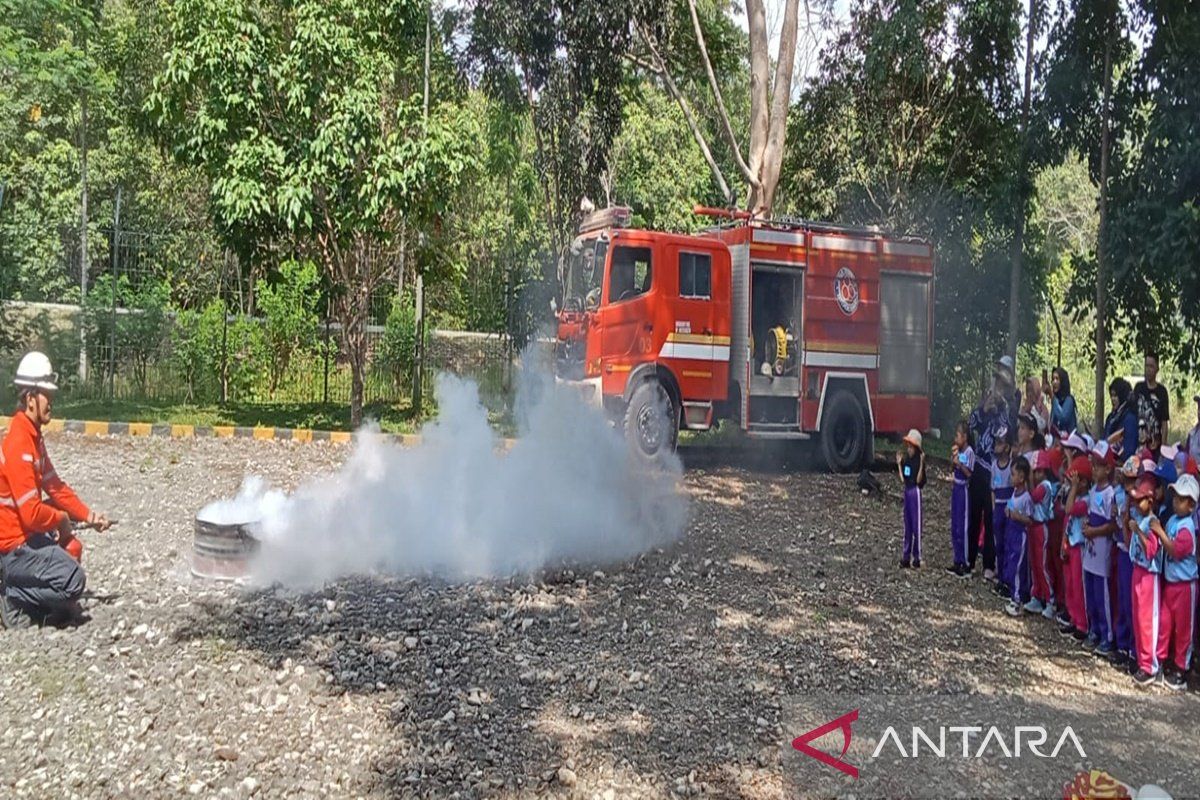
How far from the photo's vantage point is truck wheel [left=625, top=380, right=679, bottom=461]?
13.4 meters

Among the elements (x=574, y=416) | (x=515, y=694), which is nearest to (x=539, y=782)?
(x=515, y=694)

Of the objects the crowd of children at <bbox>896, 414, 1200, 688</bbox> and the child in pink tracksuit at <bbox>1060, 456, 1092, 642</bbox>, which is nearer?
the crowd of children at <bbox>896, 414, 1200, 688</bbox>

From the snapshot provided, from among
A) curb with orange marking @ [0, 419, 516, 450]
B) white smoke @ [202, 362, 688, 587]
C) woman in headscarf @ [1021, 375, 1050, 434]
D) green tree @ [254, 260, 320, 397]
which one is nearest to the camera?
white smoke @ [202, 362, 688, 587]

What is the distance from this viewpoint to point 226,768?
16.3ft

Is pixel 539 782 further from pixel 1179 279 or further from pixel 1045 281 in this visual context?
pixel 1045 281

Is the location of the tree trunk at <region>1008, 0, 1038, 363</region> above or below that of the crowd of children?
above

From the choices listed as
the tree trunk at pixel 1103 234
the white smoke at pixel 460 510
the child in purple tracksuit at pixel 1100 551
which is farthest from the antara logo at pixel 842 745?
the tree trunk at pixel 1103 234

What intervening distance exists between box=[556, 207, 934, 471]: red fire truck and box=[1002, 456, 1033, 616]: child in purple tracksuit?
579cm

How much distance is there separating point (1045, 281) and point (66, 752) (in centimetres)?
2003

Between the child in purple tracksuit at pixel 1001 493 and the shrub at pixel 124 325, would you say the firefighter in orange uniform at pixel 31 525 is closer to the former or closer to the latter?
the child in purple tracksuit at pixel 1001 493

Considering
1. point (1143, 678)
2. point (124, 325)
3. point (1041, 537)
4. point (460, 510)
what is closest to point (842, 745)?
point (1143, 678)

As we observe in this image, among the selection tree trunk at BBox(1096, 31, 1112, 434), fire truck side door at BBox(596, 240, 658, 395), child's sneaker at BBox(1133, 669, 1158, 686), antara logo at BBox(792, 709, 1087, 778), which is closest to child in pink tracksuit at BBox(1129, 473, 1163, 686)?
child's sneaker at BBox(1133, 669, 1158, 686)

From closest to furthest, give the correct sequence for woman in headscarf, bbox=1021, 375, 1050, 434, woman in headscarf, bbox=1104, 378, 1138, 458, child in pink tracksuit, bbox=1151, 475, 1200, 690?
child in pink tracksuit, bbox=1151, 475, 1200, 690, woman in headscarf, bbox=1104, 378, 1138, 458, woman in headscarf, bbox=1021, 375, 1050, 434

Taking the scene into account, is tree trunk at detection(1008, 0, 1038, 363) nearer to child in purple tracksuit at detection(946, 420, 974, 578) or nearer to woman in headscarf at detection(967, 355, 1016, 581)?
woman in headscarf at detection(967, 355, 1016, 581)
